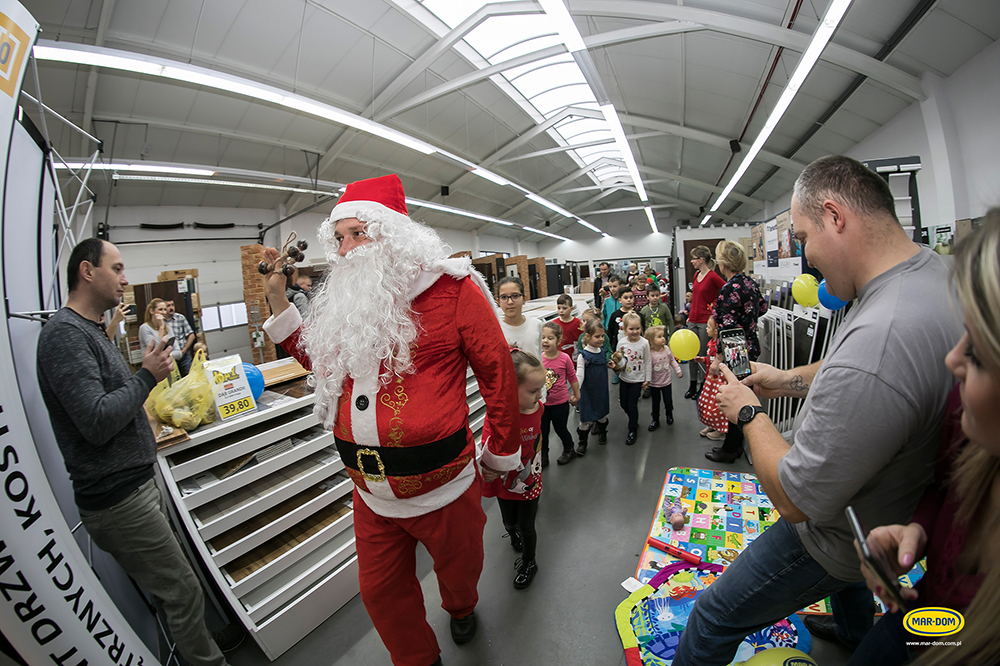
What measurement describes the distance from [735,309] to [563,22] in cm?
303

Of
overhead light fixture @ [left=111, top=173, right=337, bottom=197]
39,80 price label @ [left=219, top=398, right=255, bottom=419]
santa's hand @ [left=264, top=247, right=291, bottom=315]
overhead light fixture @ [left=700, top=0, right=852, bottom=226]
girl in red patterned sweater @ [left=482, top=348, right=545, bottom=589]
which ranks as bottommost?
girl in red patterned sweater @ [left=482, top=348, right=545, bottom=589]

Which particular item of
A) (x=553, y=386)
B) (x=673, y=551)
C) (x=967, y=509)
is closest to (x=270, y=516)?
(x=553, y=386)

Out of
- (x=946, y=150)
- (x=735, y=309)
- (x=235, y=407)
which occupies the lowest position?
(x=235, y=407)

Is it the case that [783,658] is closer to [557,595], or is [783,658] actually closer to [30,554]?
[557,595]

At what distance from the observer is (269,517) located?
1985 mm

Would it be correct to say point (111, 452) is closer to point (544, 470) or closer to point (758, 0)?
point (544, 470)

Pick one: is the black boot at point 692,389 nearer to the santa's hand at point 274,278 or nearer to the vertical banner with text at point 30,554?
the santa's hand at point 274,278

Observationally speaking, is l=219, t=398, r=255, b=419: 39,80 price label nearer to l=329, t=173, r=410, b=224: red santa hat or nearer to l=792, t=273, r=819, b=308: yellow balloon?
l=329, t=173, r=410, b=224: red santa hat

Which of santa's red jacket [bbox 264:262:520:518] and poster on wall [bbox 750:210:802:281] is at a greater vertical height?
poster on wall [bbox 750:210:802:281]

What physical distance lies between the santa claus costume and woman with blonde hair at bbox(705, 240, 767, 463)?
2.39 m

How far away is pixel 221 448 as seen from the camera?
1887mm

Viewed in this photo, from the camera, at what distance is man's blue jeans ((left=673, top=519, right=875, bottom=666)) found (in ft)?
3.60

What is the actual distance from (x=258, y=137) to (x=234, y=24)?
3.13m

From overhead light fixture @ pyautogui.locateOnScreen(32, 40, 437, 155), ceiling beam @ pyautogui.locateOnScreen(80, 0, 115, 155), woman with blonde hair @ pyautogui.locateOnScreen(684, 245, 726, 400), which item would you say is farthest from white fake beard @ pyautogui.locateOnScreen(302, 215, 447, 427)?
ceiling beam @ pyautogui.locateOnScreen(80, 0, 115, 155)
